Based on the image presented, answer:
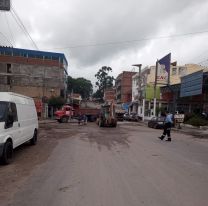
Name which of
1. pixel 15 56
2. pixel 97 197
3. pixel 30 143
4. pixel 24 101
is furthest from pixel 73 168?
pixel 15 56

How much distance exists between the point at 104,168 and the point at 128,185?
2289mm

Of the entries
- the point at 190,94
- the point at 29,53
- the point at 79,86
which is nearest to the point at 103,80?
the point at 79,86

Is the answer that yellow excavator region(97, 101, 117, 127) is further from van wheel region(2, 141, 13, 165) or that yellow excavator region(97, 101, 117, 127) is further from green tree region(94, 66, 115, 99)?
green tree region(94, 66, 115, 99)

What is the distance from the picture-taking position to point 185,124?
3953 centimetres

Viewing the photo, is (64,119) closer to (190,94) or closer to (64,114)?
(64,114)

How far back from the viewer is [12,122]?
11656 millimetres

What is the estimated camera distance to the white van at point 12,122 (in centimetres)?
1085

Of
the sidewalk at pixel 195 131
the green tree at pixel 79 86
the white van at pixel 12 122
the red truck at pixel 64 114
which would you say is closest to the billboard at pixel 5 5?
the white van at pixel 12 122

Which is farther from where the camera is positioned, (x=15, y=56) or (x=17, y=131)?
(x=15, y=56)

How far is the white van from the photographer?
10.9 meters

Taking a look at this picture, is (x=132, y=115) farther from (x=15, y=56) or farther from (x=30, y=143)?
(x=30, y=143)

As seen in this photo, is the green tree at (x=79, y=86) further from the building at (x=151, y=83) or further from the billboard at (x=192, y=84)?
the billboard at (x=192, y=84)

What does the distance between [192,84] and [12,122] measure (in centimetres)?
3071

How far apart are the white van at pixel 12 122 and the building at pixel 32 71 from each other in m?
55.4
